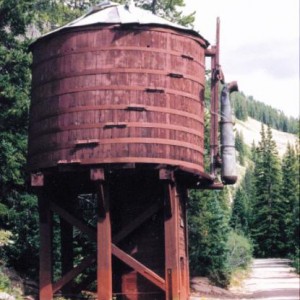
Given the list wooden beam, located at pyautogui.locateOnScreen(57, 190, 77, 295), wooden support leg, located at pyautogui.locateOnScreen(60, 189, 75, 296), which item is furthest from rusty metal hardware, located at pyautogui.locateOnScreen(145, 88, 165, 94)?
wooden support leg, located at pyautogui.locateOnScreen(60, 189, 75, 296)

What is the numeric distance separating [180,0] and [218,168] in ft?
54.4

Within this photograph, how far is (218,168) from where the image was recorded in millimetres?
17812

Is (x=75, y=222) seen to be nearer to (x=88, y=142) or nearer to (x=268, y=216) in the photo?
(x=88, y=142)

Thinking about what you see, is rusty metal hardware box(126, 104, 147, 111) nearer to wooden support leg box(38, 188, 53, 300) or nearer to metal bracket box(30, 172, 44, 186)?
metal bracket box(30, 172, 44, 186)

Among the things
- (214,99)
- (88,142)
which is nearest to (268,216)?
(214,99)

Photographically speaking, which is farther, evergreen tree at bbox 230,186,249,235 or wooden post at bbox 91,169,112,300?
evergreen tree at bbox 230,186,249,235

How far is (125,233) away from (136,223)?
1.12 ft

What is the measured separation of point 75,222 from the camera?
16375mm

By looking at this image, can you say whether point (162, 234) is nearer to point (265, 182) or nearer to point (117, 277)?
point (117, 277)

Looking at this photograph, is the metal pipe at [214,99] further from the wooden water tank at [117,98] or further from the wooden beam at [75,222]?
the wooden beam at [75,222]

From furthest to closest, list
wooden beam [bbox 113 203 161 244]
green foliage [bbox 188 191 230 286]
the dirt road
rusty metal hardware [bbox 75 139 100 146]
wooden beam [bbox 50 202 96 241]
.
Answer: green foliage [bbox 188 191 230 286], the dirt road, wooden beam [bbox 50 202 96 241], wooden beam [bbox 113 203 161 244], rusty metal hardware [bbox 75 139 100 146]

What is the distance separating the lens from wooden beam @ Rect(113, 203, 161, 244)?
16.2 metres

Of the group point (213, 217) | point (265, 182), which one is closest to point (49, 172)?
point (213, 217)

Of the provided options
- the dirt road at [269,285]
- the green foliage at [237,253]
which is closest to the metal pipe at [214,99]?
the dirt road at [269,285]
